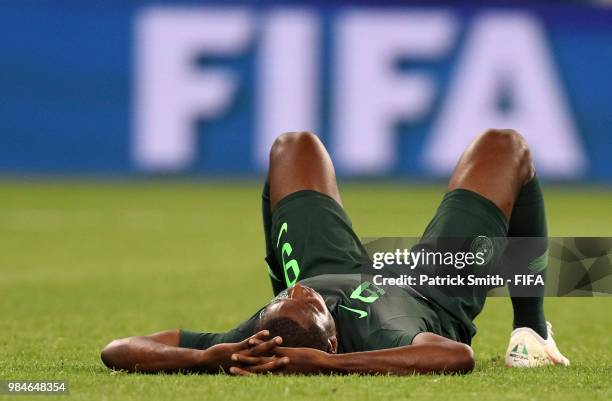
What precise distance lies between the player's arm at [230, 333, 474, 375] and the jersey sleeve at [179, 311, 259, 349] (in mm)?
112

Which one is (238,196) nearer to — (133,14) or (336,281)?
(133,14)

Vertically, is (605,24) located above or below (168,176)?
above

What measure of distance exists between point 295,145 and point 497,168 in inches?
34.7

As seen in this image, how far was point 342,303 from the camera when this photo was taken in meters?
4.75

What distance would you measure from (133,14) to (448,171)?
186 inches

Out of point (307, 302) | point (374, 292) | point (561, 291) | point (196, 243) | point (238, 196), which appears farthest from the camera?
point (238, 196)

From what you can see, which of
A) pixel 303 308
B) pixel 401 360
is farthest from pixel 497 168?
pixel 303 308

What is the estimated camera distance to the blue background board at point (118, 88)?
57.5ft

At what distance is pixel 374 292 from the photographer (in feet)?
15.9

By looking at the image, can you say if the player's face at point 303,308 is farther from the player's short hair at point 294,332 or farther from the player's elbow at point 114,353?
the player's elbow at point 114,353

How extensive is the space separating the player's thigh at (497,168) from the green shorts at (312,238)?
0.47 metres

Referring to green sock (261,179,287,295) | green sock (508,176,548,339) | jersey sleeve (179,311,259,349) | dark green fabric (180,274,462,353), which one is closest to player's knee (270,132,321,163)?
green sock (261,179,287,295)

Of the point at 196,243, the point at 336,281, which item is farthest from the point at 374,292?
the point at 196,243

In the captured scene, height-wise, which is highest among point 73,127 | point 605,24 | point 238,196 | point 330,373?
point 605,24
